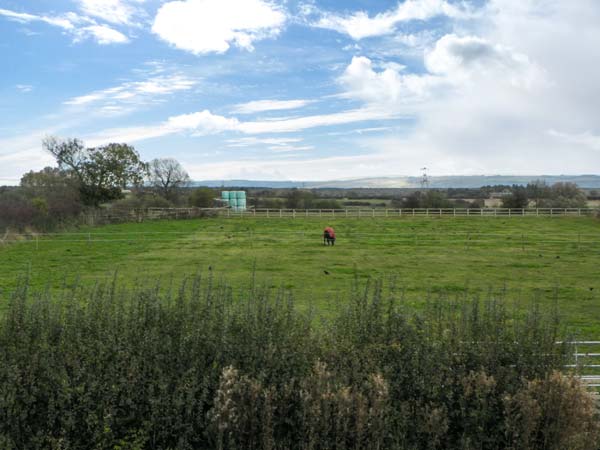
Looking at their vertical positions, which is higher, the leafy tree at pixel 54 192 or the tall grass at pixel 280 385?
the leafy tree at pixel 54 192

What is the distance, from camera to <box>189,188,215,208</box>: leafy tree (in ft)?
226

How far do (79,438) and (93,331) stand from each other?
137 centimetres

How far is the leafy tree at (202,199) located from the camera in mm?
A: 68750

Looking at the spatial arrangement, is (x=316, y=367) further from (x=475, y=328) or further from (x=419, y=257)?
(x=419, y=257)

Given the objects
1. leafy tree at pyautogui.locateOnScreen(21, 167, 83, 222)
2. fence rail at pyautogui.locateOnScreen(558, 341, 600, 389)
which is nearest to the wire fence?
leafy tree at pyautogui.locateOnScreen(21, 167, 83, 222)

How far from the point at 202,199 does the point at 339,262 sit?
4870 cm

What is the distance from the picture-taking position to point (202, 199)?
69125 millimetres

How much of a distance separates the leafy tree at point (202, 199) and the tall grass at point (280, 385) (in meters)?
62.3

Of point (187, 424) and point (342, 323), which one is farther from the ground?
point (342, 323)

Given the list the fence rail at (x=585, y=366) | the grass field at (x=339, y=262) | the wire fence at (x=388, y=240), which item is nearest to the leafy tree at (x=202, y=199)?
the grass field at (x=339, y=262)

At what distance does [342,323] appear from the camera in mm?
7109

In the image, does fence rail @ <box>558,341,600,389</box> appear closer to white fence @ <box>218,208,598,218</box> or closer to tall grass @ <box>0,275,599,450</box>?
tall grass @ <box>0,275,599,450</box>

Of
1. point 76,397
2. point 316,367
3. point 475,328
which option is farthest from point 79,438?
point 475,328

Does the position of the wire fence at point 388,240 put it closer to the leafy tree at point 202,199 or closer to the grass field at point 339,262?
the grass field at point 339,262
